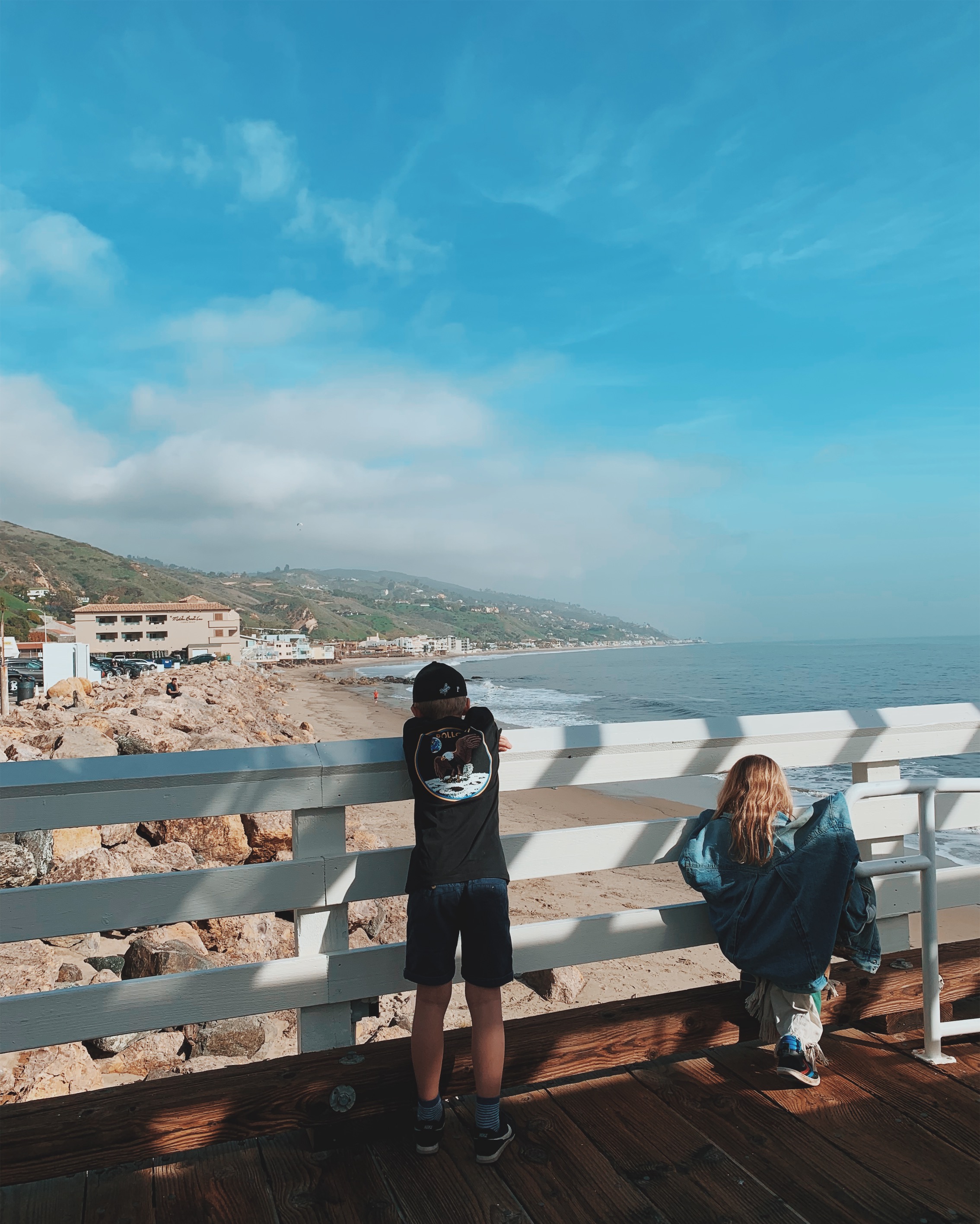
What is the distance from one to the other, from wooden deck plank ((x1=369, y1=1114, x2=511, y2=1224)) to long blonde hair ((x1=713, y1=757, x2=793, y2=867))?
116 cm

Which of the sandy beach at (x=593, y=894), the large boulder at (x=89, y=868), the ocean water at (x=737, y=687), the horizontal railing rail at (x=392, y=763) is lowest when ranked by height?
the ocean water at (x=737, y=687)

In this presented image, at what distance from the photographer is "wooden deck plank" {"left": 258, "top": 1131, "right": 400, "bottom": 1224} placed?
6.12ft

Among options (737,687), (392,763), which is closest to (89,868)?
(392,763)

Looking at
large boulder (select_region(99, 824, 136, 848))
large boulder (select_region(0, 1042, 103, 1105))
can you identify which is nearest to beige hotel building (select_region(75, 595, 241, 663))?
large boulder (select_region(99, 824, 136, 848))

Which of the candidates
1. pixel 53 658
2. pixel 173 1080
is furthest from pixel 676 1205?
pixel 53 658

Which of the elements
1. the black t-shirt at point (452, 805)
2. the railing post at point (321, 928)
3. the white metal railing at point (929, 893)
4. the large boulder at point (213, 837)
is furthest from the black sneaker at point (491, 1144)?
the large boulder at point (213, 837)

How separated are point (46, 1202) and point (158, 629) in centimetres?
8328

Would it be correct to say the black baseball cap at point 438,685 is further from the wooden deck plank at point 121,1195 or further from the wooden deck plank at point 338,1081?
the wooden deck plank at point 121,1195

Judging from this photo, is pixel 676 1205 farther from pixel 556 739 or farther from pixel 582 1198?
pixel 556 739

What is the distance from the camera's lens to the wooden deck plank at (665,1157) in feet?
6.17

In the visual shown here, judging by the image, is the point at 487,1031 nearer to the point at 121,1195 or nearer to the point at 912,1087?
the point at 121,1195

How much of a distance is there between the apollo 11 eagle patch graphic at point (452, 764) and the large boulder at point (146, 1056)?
119 inches

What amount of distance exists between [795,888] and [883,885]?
67 centimetres

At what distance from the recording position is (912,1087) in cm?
238
